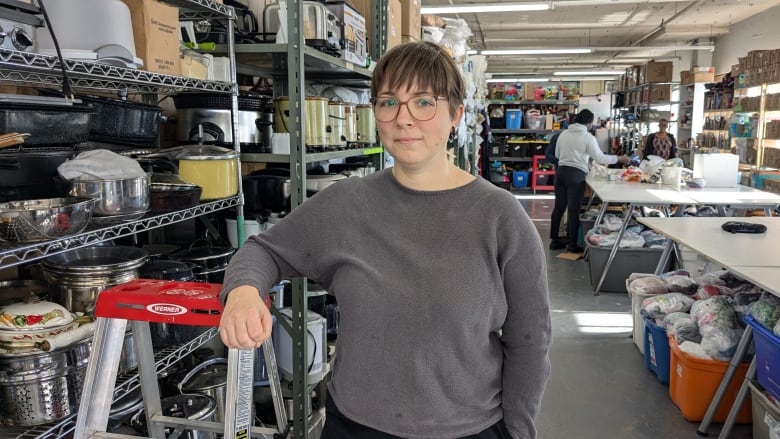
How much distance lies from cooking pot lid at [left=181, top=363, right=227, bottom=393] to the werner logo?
0.95 metres

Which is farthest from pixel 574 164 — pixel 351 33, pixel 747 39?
pixel 747 39

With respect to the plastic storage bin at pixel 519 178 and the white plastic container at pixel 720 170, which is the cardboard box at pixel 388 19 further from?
the plastic storage bin at pixel 519 178

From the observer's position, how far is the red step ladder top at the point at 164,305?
3.97 feet

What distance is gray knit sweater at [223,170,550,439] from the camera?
1217mm

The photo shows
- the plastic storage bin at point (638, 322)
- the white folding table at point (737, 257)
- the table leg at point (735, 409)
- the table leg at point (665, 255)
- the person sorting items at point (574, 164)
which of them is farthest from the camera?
the person sorting items at point (574, 164)

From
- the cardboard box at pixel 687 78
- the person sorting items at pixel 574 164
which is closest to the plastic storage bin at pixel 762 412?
the person sorting items at pixel 574 164

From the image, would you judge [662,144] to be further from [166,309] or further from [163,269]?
[166,309]

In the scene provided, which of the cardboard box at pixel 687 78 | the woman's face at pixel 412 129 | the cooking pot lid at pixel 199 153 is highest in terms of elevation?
the cardboard box at pixel 687 78

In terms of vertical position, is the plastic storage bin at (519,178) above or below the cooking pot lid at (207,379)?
below

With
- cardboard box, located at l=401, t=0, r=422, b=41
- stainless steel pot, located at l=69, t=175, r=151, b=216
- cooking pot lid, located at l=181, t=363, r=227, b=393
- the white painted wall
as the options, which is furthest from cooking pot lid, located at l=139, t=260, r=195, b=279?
the white painted wall

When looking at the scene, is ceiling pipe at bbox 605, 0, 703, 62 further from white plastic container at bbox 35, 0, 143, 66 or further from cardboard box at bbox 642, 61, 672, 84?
white plastic container at bbox 35, 0, 143, 66

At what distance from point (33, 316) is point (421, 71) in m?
1.08

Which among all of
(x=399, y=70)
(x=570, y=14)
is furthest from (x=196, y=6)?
(x=570, y=14)

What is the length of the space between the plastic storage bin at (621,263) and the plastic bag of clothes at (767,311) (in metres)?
2.65
